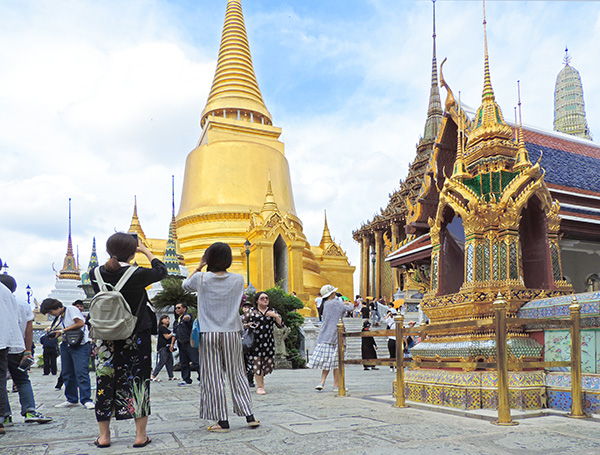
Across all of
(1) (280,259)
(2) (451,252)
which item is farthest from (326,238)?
(2) (451,252)

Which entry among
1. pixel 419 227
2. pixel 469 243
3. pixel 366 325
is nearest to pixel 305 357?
pixel 366 325

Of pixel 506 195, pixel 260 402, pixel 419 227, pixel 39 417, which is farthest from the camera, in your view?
pixel 419 227

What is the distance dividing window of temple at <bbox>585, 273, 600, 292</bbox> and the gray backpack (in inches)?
269

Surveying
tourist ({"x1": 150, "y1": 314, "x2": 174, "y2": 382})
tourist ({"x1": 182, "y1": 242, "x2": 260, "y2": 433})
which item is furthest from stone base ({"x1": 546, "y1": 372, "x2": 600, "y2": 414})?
tourist ({"x1": 150, "y1": 314, "x2": 174, "y2": 382})

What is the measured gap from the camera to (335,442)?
153 inches

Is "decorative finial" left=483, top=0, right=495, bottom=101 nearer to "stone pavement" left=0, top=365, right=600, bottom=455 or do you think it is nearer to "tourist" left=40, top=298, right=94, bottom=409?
"stone pavement" left=0, top=365, right=600, bottom=455

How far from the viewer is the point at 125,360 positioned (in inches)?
158

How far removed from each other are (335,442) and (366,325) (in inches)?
476

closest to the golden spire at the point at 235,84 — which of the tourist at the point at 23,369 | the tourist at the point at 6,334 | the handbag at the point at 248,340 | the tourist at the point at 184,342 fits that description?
the tourist at the point at 184,342

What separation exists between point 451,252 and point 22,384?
5211 mm

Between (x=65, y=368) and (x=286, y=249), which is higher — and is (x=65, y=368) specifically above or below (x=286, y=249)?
below

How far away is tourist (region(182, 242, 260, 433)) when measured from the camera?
4.60 m

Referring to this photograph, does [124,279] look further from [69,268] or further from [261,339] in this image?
[69,268]

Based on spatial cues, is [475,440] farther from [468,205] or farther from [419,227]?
[419,227]
